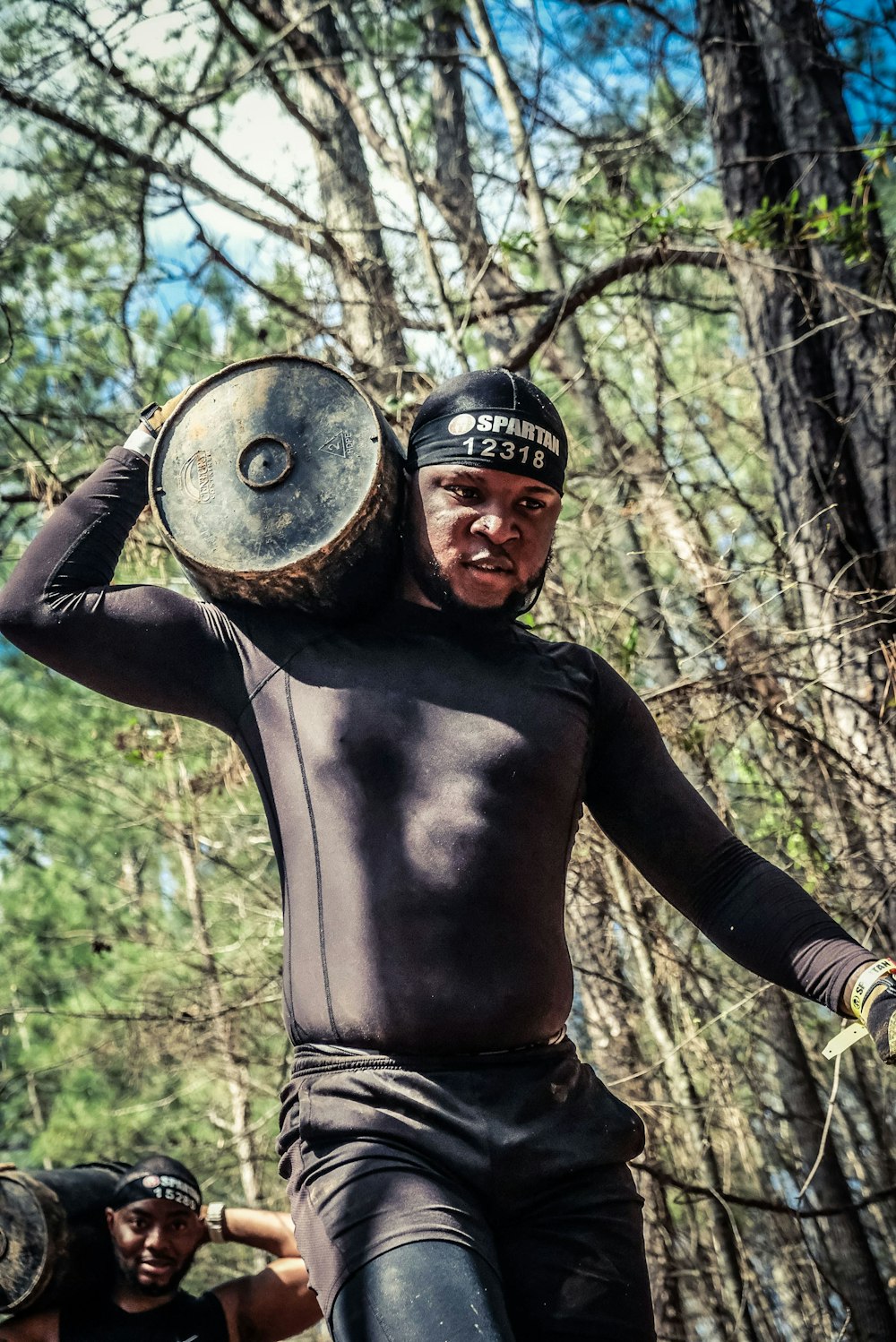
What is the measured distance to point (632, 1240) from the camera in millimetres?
2014

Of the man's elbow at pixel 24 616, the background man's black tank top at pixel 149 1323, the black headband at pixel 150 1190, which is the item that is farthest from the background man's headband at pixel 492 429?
the background man's black tank top at pixel 149 1323

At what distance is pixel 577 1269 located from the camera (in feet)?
6.31

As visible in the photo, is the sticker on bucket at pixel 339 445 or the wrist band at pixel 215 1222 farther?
the wrist band at pixel 215 1222

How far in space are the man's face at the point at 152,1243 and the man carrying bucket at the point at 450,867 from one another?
2.31m

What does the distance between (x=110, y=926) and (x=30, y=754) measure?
191 cm

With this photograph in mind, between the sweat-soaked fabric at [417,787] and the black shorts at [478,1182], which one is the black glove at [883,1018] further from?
the black shorts at [478,1182]

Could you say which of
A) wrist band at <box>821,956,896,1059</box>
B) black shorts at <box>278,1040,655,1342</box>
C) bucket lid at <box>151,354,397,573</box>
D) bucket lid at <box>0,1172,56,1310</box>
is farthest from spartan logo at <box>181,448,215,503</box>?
bucket lid at <box>0,1172,56,1310</box>

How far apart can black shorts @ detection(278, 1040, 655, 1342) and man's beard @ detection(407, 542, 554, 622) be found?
809mm

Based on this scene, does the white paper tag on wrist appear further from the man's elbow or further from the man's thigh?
the man's elbow

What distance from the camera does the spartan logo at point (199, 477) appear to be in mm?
2361

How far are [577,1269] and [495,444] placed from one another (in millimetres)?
1423

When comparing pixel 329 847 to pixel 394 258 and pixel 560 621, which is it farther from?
pixel 394 258

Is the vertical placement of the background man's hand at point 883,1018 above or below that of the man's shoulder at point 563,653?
below

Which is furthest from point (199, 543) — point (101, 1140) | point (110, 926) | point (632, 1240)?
point (101, 1140)
